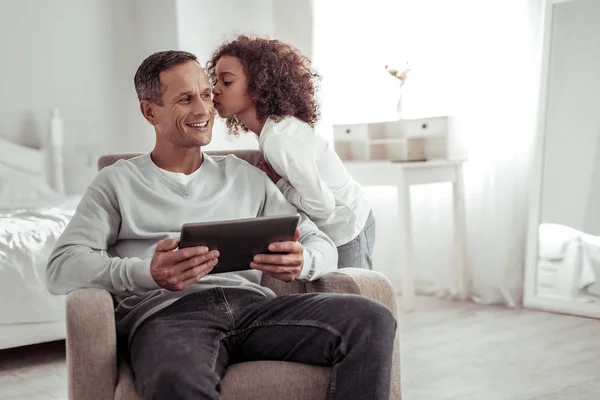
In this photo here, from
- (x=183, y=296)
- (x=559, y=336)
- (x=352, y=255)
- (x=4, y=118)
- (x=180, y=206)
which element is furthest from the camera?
(x=4, y=118)

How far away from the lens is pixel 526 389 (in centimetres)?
238

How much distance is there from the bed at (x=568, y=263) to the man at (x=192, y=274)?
180 cm

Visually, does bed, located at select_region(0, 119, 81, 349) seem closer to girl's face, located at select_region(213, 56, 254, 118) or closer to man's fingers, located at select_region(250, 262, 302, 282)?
girl's face, located at select_region(213, 56, 254, 118)

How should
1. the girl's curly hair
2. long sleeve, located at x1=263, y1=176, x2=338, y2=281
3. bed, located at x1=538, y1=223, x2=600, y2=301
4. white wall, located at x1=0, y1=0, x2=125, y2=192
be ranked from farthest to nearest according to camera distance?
white wall, located at x1=0, y1=0, x2=125, y2=192 < bed, located at x1=538, y1=223, x2=600, y2=301 < the girl's curly hair < long sleeve, located at x1=263, y1=176, x2=338, y2=281

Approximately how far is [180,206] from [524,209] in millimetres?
2238

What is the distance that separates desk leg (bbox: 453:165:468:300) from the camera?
3.68m

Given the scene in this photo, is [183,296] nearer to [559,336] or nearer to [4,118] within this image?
[559,336]

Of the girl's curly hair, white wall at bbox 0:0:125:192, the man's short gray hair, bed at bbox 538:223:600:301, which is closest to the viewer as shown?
the man's short gray hair

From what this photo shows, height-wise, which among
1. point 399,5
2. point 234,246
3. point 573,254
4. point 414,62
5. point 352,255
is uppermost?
point 399,5

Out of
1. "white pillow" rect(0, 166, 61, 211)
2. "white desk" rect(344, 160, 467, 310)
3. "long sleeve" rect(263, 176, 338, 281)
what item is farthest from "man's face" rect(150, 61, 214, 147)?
"white pillow" rect(0, 166, 61, 211)

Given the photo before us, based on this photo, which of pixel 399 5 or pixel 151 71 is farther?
pixel 399 5

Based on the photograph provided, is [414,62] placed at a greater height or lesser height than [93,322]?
greater

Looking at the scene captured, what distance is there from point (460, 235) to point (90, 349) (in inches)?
99.0

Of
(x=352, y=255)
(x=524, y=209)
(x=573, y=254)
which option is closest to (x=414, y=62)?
(x=524, y=209)
